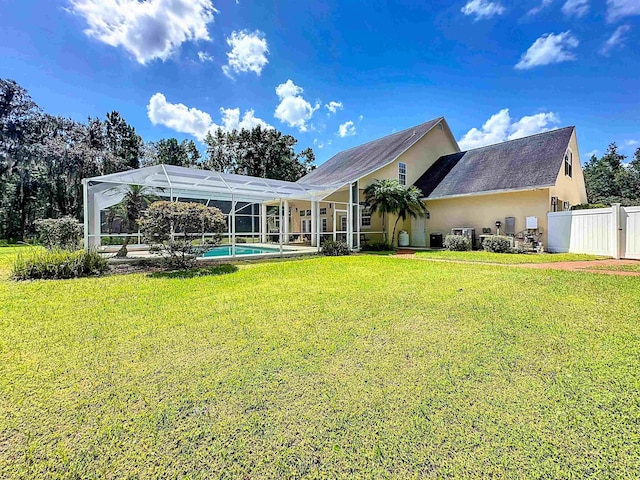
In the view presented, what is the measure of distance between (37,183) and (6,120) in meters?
5.14

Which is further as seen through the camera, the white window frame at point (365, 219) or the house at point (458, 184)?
the white window frame at point (365, 219)

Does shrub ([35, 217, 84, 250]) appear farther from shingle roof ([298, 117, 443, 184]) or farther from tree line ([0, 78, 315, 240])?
tree line ([0, 78, 315, 240])

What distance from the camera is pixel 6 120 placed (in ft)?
75.6

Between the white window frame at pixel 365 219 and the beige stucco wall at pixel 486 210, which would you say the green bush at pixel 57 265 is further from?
the beige stucco wall at pixel 486 210

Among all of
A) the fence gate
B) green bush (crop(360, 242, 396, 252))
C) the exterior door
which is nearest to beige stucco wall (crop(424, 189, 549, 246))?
the exterior door

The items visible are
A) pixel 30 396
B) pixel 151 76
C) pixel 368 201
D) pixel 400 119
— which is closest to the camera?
pixel 30 396

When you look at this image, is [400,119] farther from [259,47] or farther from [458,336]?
[458,336]

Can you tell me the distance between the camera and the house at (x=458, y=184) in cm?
1409

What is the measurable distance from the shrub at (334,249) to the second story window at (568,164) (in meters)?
12.0

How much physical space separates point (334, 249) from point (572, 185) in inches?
559

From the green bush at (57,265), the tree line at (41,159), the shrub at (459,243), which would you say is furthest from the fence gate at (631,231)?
the tree line at (41,159)

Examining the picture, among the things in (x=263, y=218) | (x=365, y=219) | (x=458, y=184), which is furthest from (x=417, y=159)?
(x=263, y=218)

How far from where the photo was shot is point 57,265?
7.97m

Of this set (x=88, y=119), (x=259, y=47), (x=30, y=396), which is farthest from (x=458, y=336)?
(x=88, y=119)
